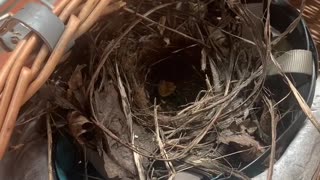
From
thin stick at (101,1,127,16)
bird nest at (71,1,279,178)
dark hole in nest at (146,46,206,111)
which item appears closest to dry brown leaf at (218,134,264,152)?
bird nest at (71,1,279,178)

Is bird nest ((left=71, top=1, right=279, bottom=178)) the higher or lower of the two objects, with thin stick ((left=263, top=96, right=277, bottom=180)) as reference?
higher

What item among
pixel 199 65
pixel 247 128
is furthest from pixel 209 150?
pixel 199 65

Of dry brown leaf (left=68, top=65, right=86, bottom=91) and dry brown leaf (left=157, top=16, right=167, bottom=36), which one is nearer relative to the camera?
dry brown leaf (left=68, top=65, right=86, bottom=91)

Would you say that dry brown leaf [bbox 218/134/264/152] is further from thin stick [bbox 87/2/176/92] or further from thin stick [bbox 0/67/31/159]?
thin stick [bbox 0/67/31/159]

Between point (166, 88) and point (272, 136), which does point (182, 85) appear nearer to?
point (166, 88)

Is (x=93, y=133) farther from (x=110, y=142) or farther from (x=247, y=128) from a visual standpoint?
(x=247, y=128)

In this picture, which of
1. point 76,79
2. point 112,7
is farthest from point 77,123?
point 112,7

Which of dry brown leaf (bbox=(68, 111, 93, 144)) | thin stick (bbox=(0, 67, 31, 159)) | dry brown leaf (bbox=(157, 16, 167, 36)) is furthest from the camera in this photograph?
dry brown leaf (bbox=(157, 16, 167, 36))
